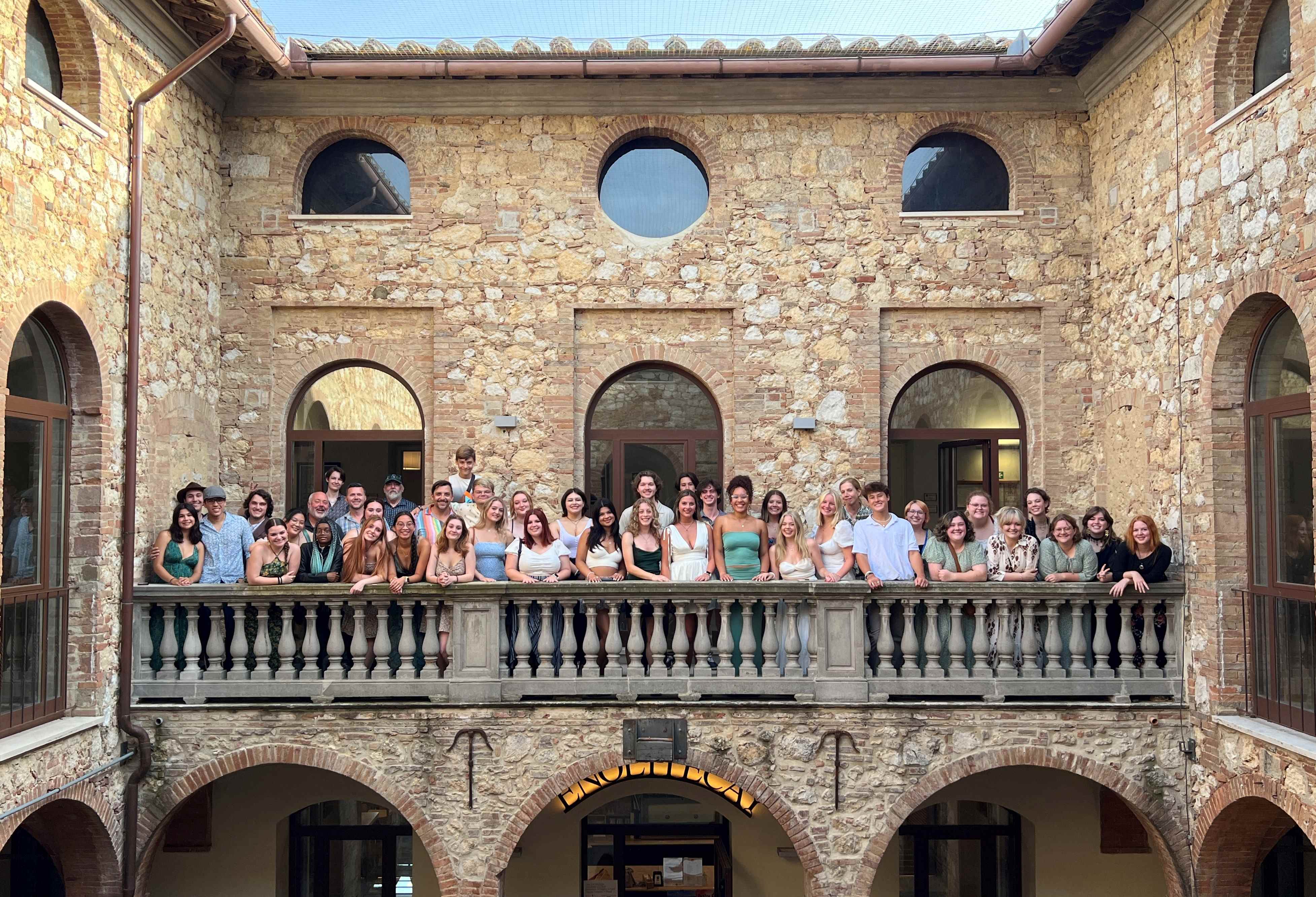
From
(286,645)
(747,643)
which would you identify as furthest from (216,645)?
(747,643)

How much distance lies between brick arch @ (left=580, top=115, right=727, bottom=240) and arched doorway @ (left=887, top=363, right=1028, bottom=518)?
268 cm

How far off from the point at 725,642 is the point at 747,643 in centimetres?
18

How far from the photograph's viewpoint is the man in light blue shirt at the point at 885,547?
8.57m

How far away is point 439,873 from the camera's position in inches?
334

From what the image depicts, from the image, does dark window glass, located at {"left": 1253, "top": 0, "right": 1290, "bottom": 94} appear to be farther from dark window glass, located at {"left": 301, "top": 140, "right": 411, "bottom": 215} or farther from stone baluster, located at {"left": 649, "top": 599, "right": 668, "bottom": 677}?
dark window glass, located at {"left": 301, "top": 140, "right": 411, "bottom": 215}

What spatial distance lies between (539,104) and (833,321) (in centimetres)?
364

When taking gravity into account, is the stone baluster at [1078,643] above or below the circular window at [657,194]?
below

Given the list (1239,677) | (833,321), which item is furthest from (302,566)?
(1239,677)

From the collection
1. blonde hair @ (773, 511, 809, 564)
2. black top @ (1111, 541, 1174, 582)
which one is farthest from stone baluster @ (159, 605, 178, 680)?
black top @ (1111, 541, 1174, 582)

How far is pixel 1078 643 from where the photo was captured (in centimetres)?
853

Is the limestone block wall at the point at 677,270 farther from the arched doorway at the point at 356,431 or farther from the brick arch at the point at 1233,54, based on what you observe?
the brick arch at the point at 1233,54

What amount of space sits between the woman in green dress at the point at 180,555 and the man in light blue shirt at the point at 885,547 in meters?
5.34

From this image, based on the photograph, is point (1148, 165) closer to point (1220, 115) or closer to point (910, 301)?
point (1220, 115)

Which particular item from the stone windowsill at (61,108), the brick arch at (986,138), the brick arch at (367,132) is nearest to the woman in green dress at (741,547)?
the brick arch at (986,138)
